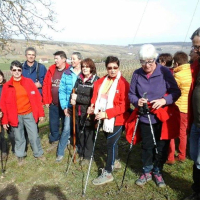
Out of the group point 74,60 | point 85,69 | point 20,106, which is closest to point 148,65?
point 85,69

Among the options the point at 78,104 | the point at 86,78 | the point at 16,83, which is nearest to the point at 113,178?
the point at 78,104

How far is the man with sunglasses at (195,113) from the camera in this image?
8.74 ft

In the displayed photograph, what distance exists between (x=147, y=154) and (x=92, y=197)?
116 centimetres

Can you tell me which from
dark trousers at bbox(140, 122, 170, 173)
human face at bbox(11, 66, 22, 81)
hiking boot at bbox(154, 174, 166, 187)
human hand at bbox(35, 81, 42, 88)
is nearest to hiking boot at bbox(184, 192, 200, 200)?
hiking boot at bbox(154, 174, 166, 187)

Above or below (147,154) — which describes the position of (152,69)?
above

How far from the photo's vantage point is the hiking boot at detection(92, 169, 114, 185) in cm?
390

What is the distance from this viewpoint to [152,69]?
3.28 meters

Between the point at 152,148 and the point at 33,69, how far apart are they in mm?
3551

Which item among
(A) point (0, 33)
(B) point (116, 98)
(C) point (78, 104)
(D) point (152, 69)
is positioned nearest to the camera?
(D) point (152, 69)

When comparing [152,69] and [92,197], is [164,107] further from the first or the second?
[92,197]

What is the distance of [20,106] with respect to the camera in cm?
455

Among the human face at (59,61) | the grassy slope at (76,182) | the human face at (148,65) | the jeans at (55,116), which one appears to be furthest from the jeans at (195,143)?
the human face at (59,61)

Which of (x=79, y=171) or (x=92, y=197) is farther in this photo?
(x=79, y=171)

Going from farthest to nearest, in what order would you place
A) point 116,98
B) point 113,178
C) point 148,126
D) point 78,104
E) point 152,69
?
point 78,104, point 113,178, point 116,98, point 148,126, point 152,69
